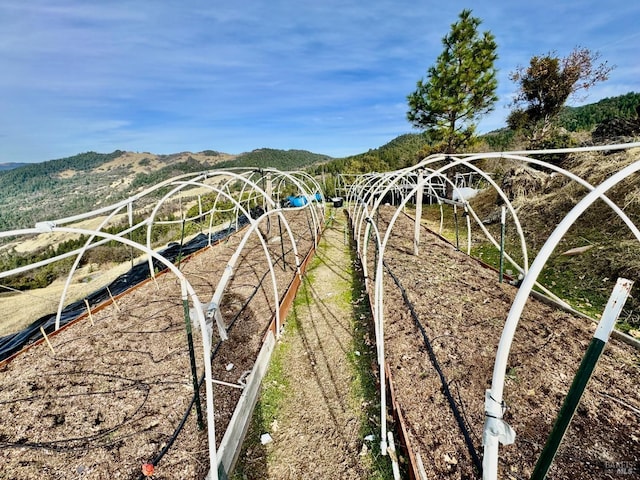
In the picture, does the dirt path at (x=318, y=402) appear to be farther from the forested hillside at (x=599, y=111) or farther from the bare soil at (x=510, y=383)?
the forested hillside at (x=599, y=111)

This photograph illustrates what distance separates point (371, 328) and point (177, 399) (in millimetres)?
3214

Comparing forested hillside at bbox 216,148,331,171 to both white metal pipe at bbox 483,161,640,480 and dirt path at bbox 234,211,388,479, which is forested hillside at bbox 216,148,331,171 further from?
white metal pipe at bbox 483,161,640,480

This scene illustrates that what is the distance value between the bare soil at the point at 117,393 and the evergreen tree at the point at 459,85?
14055 mm

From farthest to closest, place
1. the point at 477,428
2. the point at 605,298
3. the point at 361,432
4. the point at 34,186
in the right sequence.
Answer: the point at 34,186 < the point at 605,298 < the point at 361,432 < the point at 477,428

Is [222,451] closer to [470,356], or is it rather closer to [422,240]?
[470,356]

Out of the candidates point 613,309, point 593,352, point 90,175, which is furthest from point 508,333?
point 90,175

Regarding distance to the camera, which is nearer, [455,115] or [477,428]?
[477,428]

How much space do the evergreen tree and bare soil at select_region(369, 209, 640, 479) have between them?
40.1 feet

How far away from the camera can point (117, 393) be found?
389 centimetres

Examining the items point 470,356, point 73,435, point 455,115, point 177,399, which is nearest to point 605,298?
point 470,356

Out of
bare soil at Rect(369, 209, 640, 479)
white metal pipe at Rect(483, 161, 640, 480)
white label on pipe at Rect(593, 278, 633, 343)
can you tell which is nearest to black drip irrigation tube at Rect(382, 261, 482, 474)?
bare soil at Rect(369, 209, 640, 479)

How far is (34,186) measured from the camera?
158 meters

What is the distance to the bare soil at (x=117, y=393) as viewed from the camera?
3023 mm

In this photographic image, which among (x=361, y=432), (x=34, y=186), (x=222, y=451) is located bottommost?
(x=361, y=432)
